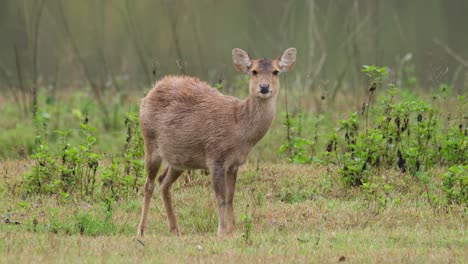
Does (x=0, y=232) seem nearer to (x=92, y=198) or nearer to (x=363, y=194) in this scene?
(x=92, y=198)

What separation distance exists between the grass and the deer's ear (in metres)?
1.54

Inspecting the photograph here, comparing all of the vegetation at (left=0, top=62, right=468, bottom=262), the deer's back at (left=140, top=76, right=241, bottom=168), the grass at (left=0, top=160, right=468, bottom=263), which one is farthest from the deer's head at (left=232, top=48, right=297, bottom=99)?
the grass at (left=0, top=160, right=468, bottom=263)

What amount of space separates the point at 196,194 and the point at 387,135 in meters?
2.51

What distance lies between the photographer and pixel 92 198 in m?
10.1

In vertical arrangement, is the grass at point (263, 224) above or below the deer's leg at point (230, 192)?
below

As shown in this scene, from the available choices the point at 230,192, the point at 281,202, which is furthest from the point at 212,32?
the point at 230,192

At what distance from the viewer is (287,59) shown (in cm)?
922

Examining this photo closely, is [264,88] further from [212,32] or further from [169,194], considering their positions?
[212,32]

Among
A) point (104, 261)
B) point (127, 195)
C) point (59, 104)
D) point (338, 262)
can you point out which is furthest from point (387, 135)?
point (59, 104)

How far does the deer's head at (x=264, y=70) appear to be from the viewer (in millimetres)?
8625

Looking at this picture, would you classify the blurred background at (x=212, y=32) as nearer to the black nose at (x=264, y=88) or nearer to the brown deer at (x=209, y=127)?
the brown deer at (x=209, y=127)

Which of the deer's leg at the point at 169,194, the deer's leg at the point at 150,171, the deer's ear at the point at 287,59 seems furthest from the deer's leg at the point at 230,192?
the deer's ear at the point at 287,59

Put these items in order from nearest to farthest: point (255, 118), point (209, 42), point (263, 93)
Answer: point (263, 93) < point (255, 118) < point (209, 42)

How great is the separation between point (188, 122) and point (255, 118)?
2.40 feet
